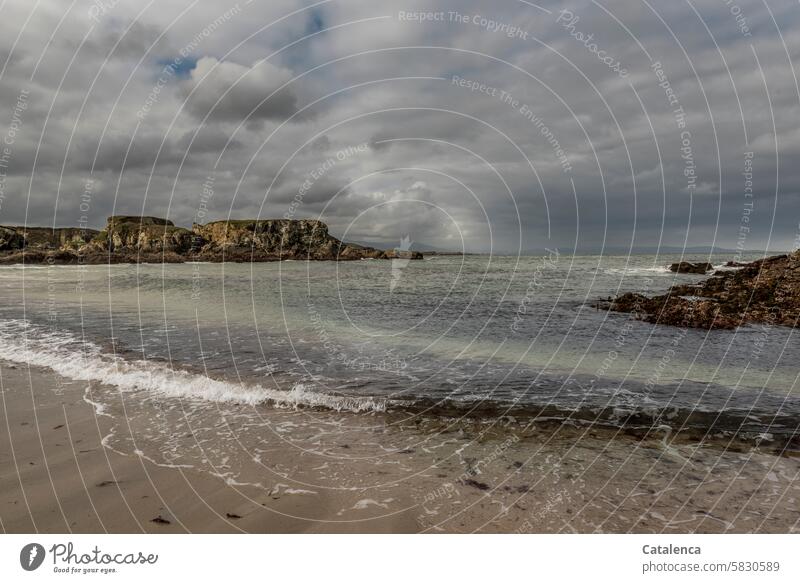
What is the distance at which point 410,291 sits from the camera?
39312 millimetres

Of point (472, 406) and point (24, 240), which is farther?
point (24, 240)

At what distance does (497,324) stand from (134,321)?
64.5 feet

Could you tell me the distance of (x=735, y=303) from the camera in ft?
82.2

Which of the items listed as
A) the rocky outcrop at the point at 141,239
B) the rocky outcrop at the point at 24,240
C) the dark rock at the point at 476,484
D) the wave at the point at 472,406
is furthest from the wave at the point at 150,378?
the rocky outcrop at the point at 141,239

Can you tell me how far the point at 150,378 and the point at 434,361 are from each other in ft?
30.4

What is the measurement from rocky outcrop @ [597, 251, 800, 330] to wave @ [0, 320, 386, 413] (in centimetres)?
1997

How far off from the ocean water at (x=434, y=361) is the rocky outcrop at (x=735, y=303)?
1524 mm

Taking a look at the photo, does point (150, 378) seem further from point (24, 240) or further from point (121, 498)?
point (24, 240)

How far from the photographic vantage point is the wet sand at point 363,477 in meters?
5.98

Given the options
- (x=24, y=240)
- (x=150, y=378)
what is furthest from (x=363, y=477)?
(x=24, y=240)

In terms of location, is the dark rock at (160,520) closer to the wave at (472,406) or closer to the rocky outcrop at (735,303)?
the wave at (472,406)

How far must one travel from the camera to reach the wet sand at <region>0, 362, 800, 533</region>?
598 cm
